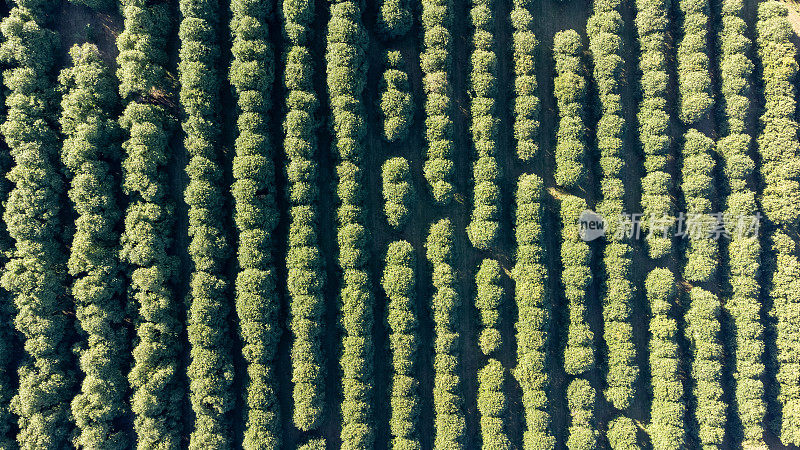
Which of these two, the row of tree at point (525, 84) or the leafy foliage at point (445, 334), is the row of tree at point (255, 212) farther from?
the row of tree at point (525, 84)

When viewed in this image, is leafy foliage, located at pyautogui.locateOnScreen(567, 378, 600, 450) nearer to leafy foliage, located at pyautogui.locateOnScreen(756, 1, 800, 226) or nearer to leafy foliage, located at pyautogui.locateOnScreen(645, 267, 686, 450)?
leafy foliage, located at pyautogui.locateOnScreen(645, 267, 686, 450)

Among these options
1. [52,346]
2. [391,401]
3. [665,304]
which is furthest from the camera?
[665,304]

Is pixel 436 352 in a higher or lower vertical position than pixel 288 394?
higher

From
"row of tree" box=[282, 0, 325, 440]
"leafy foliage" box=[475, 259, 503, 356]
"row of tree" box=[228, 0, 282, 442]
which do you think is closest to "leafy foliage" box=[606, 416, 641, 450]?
"leafy foliage" box=[475, 259, 503, 356]

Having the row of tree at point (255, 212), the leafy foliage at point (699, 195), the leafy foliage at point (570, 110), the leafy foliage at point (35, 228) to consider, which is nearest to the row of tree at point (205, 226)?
the row of tree at point (255, 212)

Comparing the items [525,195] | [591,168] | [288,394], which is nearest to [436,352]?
[288,394]

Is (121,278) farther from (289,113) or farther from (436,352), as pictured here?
(436,352)
